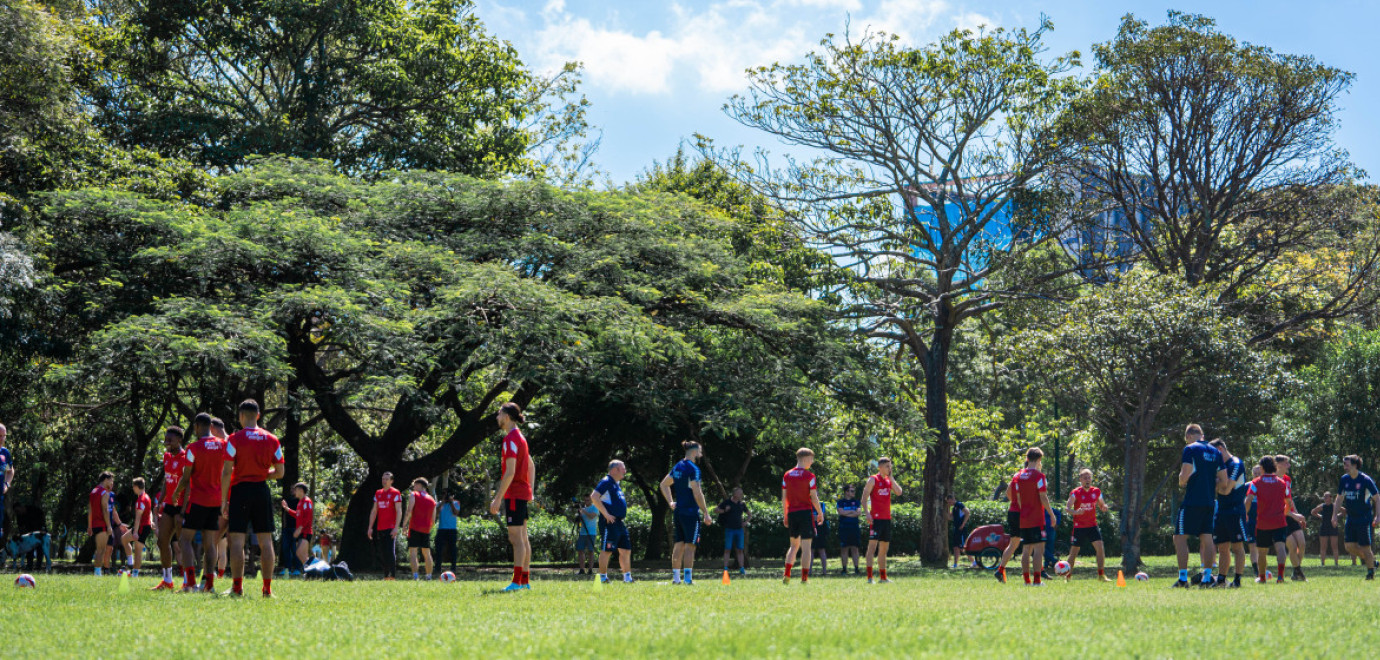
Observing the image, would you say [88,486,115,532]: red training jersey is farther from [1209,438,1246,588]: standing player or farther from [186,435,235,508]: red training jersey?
[1209,438,1246,588]: standing player

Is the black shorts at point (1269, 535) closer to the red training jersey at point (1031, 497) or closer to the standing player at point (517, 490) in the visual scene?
the red training jersey at point (1031, 497)

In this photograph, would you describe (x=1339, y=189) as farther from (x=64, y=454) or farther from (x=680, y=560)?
(x=64, y=454)

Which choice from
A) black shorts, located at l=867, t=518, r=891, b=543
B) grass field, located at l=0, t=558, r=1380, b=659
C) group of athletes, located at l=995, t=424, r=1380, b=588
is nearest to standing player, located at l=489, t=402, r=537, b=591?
grass field, located at l=0, t=558, r=1380, b=659

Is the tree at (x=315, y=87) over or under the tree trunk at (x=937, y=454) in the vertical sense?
over

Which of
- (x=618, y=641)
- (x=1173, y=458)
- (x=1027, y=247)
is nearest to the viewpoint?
(x=618, y=641)

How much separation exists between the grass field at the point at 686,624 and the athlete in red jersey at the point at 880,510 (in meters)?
4.58

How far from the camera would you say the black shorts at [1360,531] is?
56.7 ft

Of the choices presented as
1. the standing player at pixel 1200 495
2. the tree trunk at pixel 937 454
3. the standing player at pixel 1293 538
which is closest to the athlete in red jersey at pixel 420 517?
the standing player at pixel 1200 495

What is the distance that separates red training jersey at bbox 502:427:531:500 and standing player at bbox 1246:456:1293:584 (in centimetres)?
1021

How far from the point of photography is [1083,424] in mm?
43844

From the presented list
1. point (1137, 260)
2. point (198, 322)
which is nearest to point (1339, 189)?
point (1137, 260)

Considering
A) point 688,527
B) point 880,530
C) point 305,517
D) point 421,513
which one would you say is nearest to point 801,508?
point 688,527

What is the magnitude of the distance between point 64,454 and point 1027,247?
29687 mm

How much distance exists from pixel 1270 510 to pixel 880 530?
544 cm
